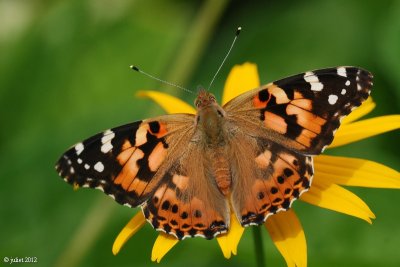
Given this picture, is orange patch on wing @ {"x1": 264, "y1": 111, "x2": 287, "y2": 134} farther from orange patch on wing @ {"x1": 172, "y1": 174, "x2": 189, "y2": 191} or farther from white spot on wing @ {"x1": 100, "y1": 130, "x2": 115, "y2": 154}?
white spot on wing @ {"x1": 100, "y1": 130, "x2": 115, "y2": 154}

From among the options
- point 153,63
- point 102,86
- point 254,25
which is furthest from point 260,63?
point 102,86

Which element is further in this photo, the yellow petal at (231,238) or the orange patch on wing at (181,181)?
the orange patch on wing at (181,181)

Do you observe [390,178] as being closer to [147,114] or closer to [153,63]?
[147,114]

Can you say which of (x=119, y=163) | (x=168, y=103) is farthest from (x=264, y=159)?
(x=168, y=103)

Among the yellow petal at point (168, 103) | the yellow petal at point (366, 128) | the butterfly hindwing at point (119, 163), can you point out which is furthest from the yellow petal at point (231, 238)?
the yellow petal at point (168, 103)

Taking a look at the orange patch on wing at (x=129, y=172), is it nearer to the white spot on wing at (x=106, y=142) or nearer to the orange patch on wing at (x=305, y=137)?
the white spot on wing at (x=106, y=142)

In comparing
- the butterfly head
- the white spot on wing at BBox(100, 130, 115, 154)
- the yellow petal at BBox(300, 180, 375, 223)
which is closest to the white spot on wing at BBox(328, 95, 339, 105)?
the yellow petal at BBox(300, 180, 375, 223)
